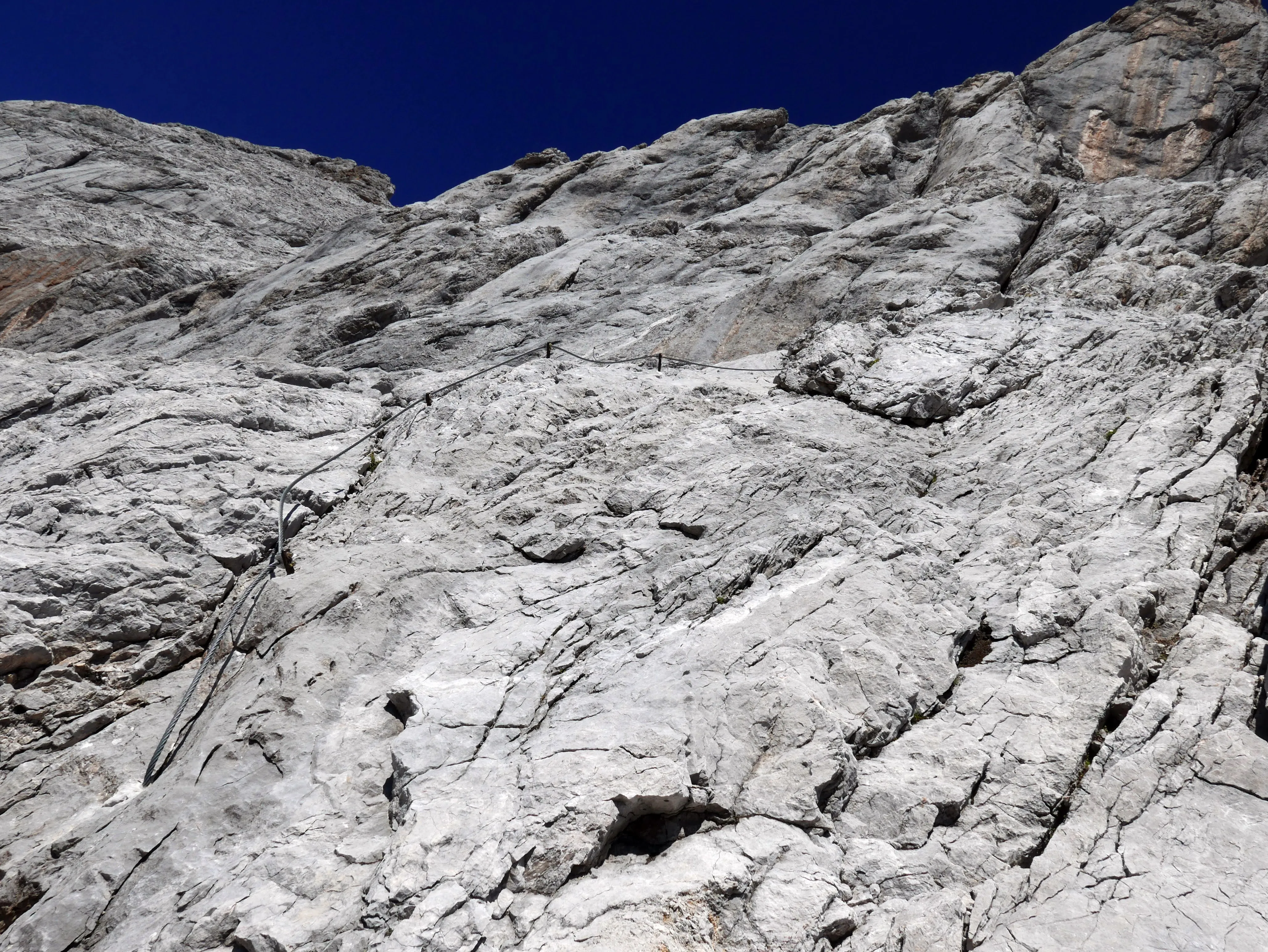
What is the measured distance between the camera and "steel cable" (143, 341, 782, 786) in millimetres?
9086

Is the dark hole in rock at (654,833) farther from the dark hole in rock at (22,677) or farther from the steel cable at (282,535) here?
the dark hole in rock at (22,677)

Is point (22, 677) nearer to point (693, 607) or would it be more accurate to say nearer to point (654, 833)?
point (654, 833)

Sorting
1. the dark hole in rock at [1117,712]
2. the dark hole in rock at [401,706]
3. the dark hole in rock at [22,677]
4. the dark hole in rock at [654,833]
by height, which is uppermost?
the dark hole in rock at [22,677]

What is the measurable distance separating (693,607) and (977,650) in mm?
3217

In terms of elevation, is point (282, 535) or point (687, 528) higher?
point (282, 535)

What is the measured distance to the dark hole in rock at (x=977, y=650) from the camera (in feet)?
27.8

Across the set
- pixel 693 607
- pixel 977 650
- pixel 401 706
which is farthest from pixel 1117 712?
pixel 401 706

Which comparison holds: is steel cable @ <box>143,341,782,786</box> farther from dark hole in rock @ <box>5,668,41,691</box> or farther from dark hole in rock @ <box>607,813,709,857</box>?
dark hole in rock @ <box>607,813,709,857</box>

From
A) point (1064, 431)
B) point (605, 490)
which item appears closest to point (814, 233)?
point (1064, 431)

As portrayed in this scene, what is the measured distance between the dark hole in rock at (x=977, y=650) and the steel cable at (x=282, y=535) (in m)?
7.82

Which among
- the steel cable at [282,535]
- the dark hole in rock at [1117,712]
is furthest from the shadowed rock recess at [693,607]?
the steel cable at [282,535]

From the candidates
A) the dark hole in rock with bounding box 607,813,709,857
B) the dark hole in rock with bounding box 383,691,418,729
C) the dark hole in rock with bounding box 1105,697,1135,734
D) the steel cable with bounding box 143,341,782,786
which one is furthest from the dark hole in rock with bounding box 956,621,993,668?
the steel cable with bounding box 143,341,782,786

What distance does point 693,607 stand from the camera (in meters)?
9.41

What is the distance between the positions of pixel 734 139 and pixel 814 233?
33.4 feet
